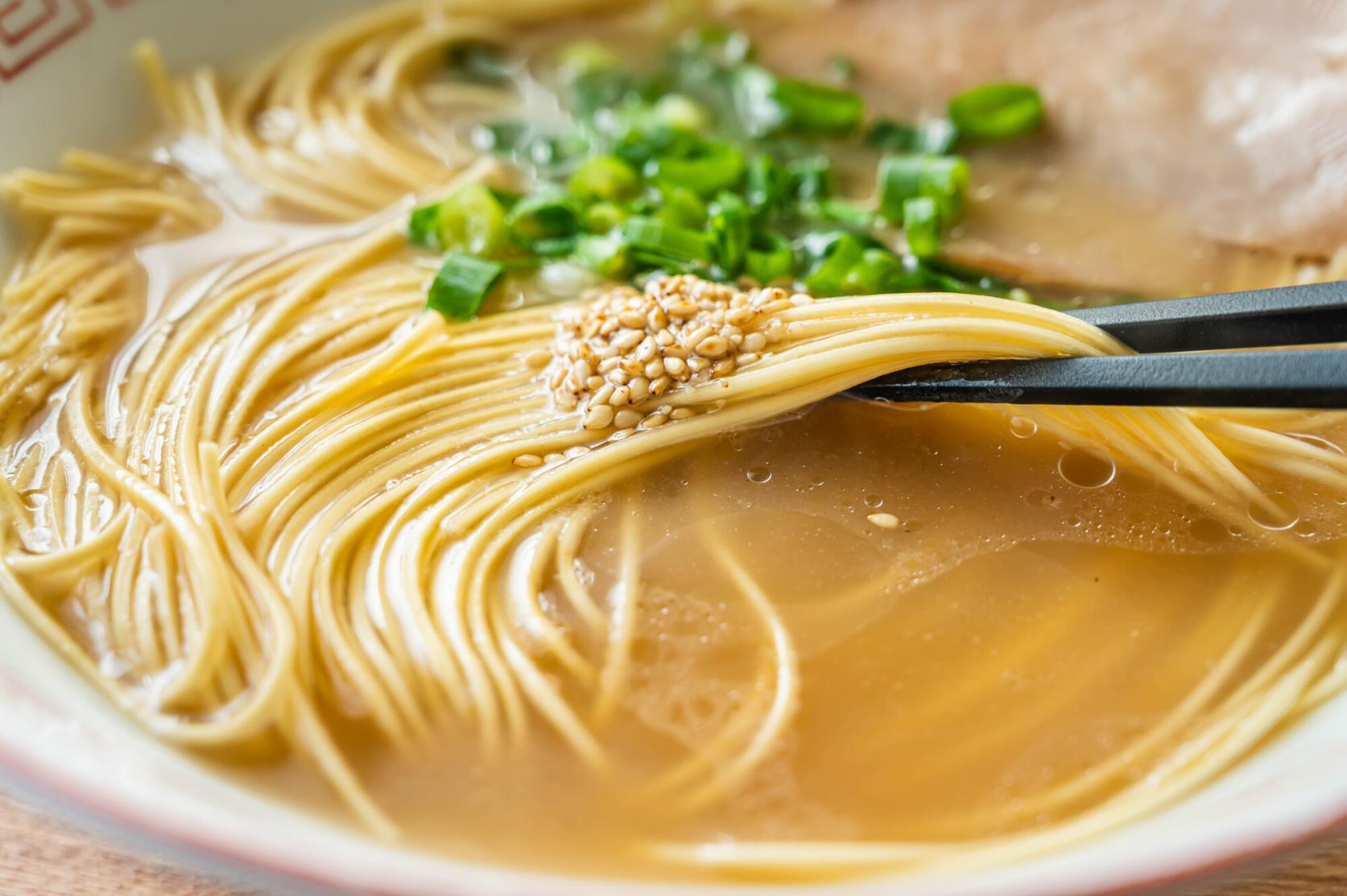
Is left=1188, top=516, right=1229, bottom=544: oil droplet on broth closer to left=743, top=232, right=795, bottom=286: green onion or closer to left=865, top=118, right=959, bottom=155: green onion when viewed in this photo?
left=743, top=232, right=795, bottom=286: green onion

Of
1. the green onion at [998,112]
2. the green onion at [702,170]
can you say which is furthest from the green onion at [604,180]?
the green onion at [998,112]

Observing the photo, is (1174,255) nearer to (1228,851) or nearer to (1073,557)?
(1073,557)

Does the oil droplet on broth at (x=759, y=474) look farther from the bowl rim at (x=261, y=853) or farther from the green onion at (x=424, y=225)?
the green onion at (x=424, y=225)

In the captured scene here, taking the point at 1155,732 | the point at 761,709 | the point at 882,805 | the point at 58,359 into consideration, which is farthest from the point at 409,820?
the point at 58,359

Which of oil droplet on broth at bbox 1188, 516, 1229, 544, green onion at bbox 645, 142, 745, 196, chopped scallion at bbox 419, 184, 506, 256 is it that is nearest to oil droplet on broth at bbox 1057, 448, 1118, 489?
oil droplet on broth at bbox 1188, 516, 1229, 544

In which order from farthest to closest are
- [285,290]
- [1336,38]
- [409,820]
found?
[1336,38], [285,290], [409,820]

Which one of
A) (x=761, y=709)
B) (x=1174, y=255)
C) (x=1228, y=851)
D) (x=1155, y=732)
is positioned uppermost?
(x=1174, y=255)

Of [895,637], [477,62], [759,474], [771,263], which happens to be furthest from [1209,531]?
[477,62]
